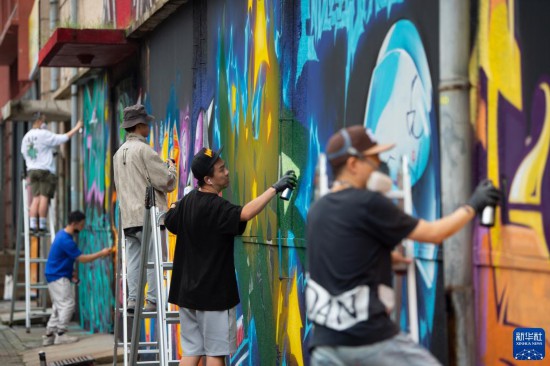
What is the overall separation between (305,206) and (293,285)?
0.69m

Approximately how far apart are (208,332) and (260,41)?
272cm

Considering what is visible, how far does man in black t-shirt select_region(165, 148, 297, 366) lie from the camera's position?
7703 mm

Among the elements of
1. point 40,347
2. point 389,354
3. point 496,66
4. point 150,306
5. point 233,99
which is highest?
point 233,99

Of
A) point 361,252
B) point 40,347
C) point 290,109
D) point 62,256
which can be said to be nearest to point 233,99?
point 290,109

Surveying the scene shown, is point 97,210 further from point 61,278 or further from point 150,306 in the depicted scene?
point 150,306

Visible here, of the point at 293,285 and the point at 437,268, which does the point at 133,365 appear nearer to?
the point at 293,285

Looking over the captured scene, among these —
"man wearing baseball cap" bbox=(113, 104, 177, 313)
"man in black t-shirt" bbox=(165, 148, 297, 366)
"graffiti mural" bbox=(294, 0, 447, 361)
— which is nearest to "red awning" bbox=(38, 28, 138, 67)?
"man wearing baseball cap" bbox=(113, 104, 177, 313)

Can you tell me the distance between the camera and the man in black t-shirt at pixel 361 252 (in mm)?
4938

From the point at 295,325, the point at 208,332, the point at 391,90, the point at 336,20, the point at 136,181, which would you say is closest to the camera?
the point at 391,90

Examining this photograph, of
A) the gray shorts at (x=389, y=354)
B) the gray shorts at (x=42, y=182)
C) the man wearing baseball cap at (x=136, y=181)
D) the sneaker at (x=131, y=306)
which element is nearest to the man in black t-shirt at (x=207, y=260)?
the man wearing baseball cap at (x=136, y=181)

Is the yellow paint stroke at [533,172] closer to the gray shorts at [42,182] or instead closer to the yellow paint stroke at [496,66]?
the yellow paint stroke at [496,66]

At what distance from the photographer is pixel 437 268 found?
602 centimetres

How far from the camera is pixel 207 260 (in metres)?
7.76

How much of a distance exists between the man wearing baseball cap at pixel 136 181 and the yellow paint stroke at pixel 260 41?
3.42 feet
